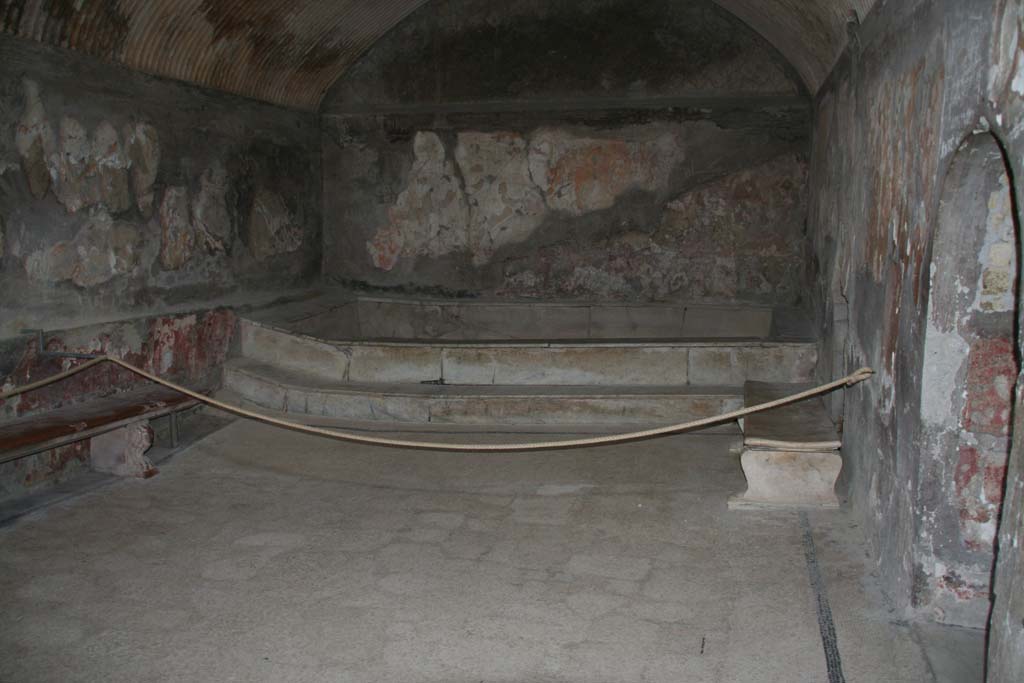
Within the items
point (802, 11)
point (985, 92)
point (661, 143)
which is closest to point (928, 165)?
point (985, 92)

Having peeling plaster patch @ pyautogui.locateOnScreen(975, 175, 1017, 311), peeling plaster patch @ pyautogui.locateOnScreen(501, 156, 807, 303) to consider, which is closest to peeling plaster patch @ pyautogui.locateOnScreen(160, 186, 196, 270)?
peeling plaster patch @ pyautogui.locateOnScreen(501, 156, 807, 303)

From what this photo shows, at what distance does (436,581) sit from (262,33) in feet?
19.6

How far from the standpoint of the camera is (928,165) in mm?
3424

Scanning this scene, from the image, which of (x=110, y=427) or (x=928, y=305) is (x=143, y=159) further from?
(x=928, y=305)

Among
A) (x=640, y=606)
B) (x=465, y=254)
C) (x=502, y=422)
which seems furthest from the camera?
(x=465, y=254)

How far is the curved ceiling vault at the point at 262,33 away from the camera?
5895 mm

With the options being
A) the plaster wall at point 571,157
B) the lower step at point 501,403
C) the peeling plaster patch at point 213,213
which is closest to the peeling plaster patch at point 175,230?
the peeling plaster patch at point 213,213

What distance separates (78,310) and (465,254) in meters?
4.69

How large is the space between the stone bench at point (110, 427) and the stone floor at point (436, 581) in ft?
0.85

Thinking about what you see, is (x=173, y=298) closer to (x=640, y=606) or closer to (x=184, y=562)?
(x=184, y=562)

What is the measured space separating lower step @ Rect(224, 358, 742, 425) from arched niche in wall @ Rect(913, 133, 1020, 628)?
10.5 ft

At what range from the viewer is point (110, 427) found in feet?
18.1

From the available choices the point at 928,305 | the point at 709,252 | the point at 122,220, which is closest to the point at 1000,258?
the point at 928,305

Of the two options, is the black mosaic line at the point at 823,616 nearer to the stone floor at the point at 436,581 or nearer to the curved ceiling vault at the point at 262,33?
the stone floor at the point at 436,581
